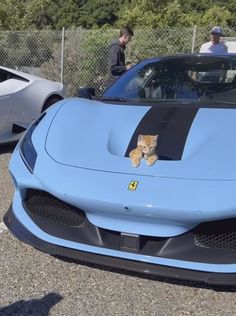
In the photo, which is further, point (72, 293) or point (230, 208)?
point (72, 293)

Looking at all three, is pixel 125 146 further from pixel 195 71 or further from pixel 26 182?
pixel 195 71

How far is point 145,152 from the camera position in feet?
10.2

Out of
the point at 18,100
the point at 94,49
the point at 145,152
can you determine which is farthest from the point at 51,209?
the point at 94,49

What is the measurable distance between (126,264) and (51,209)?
1.90 ft

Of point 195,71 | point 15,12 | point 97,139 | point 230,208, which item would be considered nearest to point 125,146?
point 97,139

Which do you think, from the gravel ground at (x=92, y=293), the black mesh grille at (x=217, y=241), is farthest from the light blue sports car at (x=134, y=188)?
the gravel ground at (x=92, y=293)

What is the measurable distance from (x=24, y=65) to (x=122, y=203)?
1099 centimetres

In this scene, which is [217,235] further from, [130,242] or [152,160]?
[152,160]

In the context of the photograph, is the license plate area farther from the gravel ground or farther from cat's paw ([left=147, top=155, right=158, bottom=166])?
cat's paw ([left=147, top=155, right=158, bottom=166])

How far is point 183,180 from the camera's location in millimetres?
2883

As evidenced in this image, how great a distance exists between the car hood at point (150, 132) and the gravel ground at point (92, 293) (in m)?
0.66

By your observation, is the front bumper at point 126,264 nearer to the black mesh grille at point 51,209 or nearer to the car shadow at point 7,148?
the black mesh grille at point 51,209

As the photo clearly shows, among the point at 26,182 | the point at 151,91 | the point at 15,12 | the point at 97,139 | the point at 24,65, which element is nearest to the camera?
the point at 26,182

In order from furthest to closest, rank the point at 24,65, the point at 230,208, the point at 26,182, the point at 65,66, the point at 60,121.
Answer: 1. the point at 24,65
2. the point at 65,66
3. the point at 60,121
4. the point at 26,182
5. the point at 230,208
